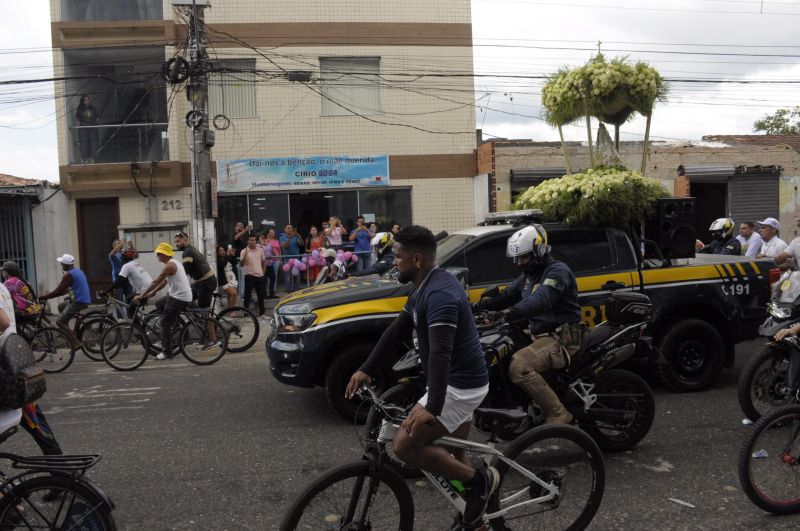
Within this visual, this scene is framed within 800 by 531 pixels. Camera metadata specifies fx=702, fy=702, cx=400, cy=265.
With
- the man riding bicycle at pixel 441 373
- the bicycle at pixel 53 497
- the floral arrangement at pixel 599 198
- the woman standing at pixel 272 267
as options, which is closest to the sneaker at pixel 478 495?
the man riding bicycle at pixel 441 373

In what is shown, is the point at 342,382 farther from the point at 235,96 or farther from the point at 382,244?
the point at 235,96

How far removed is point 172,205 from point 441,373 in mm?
16080

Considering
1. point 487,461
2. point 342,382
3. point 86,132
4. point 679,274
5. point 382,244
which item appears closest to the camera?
point 487,461

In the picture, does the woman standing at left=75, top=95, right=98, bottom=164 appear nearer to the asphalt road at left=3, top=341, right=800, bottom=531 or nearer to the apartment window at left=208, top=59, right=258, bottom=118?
the apartment window at left=208, top=59, right=258, bottom=118

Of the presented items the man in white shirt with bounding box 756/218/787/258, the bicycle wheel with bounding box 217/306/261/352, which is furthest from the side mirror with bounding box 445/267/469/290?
the man in white shirt with bounding box 756/218/787/258

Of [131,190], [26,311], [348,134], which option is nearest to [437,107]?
[348,134]

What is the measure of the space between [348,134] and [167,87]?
473 centimetres

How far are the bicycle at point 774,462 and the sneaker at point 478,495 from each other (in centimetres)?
179

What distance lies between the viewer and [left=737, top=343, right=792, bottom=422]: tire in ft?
19.2

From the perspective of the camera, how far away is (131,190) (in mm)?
17859

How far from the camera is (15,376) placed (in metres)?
3.52

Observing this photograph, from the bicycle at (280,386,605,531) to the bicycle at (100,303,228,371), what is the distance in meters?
6.54

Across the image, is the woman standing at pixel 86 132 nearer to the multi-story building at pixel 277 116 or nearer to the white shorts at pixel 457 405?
the multi-story building at pixel 277 116

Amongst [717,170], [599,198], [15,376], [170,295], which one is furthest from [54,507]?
[717,170]
